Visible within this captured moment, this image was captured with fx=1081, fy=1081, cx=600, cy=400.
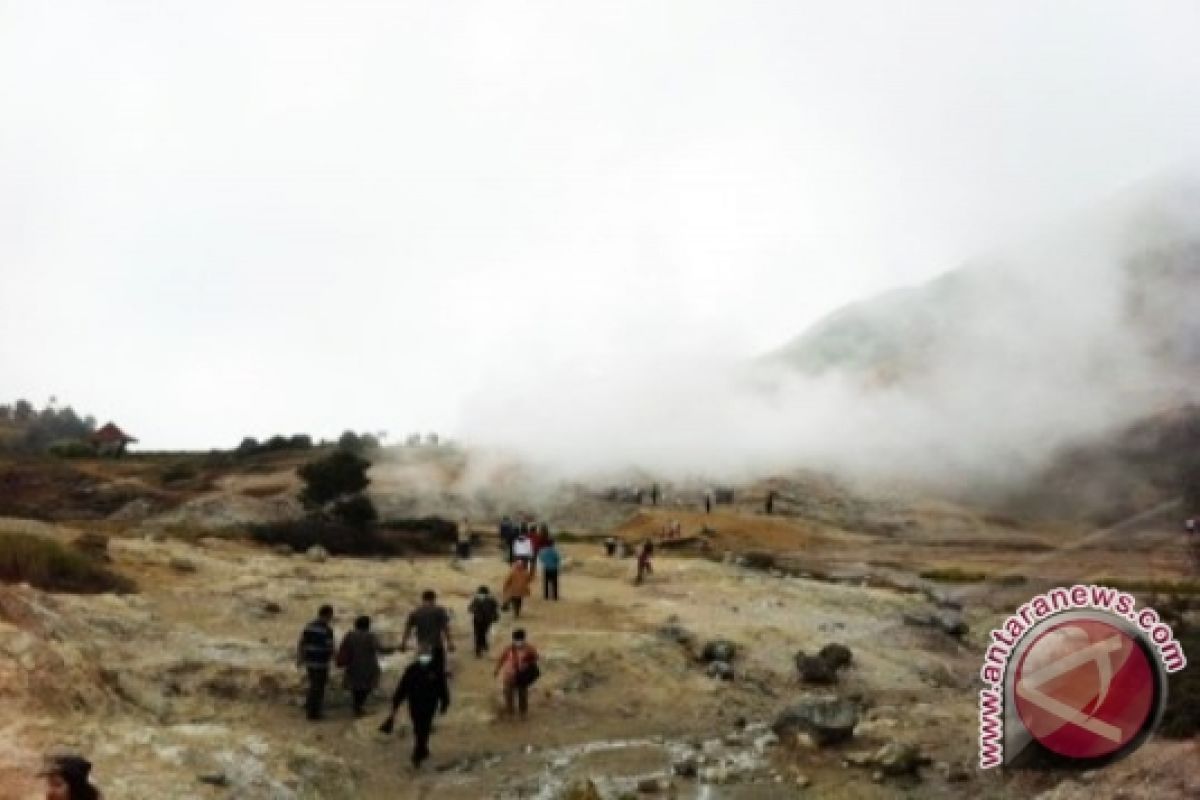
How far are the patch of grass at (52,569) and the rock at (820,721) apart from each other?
1322 cm

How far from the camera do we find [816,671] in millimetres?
18844

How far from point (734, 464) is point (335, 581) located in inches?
1871

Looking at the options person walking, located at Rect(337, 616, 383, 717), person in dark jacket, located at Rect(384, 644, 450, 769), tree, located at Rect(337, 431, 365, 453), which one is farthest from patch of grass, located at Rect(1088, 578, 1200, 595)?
tree, located at Rect(337, 431, 365, 453)

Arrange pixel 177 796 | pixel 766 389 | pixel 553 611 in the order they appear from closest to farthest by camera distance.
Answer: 1. pixel 177 796
2. pixel 553 611
3. pixel 766 389

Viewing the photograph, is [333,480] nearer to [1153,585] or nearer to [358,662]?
[1153,585]

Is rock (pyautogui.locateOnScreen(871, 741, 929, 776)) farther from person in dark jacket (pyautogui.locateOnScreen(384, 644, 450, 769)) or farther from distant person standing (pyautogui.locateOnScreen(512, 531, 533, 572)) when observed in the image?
distant person standing (pyautogui.locateOnScreen(512, 531, 533, 572))

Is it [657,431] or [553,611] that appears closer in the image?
[553,611]

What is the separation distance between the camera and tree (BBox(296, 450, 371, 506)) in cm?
4753

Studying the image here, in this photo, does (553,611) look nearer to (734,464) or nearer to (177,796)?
(177,796)

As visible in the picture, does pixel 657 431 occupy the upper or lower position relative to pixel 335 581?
upper

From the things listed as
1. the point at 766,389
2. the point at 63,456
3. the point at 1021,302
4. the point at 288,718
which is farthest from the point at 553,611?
the point at 1021,302

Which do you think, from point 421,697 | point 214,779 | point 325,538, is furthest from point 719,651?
point 325,538

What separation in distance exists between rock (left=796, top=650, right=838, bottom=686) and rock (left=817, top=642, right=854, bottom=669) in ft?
0.36

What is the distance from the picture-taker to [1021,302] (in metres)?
101
